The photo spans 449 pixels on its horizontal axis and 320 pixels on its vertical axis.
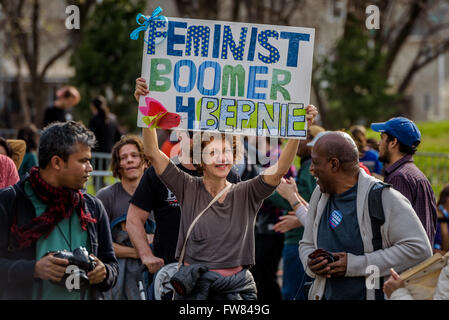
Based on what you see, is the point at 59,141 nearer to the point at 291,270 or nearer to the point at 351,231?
the point at 351,231

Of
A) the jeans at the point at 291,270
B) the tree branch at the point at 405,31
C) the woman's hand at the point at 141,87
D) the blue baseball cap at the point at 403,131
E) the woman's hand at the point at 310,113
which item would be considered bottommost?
the jeans at the point at 291,270

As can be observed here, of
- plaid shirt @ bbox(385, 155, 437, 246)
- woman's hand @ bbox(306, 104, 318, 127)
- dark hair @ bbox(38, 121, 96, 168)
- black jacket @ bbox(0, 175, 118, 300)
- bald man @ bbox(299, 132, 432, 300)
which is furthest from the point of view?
plaid shirt @ bbox(385, 155, 437, 246)

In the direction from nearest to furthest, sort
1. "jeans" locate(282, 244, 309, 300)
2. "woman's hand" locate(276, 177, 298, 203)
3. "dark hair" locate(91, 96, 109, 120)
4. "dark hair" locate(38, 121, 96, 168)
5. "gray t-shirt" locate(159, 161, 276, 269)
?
"dark hair" locate(38, 121, 96, 168) < "gray t-shirt" locate(159, 161, 276, 269) < "woman's hand" locate(276, 177, 298, 203) < "jeans" locate(282, 244, 309, 300) < "dark hair" locate(91, 96, 109, 120)

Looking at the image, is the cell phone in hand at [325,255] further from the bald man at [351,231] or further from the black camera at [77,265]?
the black camera at [77,265]

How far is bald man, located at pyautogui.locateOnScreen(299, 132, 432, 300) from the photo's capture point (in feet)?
13.6

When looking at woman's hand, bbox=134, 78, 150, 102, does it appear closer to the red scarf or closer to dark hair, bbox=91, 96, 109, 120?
the red scarf

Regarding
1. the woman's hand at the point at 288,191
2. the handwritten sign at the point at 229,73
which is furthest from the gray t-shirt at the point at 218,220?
the woman's hand at the point at 288,191

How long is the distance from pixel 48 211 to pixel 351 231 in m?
1.70

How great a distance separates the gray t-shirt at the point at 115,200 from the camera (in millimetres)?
6240

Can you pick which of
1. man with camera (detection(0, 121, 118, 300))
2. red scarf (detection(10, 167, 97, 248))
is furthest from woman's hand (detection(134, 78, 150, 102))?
red scarf (detection(10, 167, 97, 248))

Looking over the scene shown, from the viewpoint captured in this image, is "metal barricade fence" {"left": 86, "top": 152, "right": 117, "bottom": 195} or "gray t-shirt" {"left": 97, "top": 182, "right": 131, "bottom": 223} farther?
"metal barricade fence" {"left": 86, "top": 152, "right": 117, "bottom": 195}

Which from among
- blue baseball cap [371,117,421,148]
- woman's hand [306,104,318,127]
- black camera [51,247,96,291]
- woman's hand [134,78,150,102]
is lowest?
black camera [51,247,96,291]

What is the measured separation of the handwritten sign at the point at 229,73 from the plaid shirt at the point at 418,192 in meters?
0.98

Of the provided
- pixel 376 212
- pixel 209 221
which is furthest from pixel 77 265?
pixel 376 212
